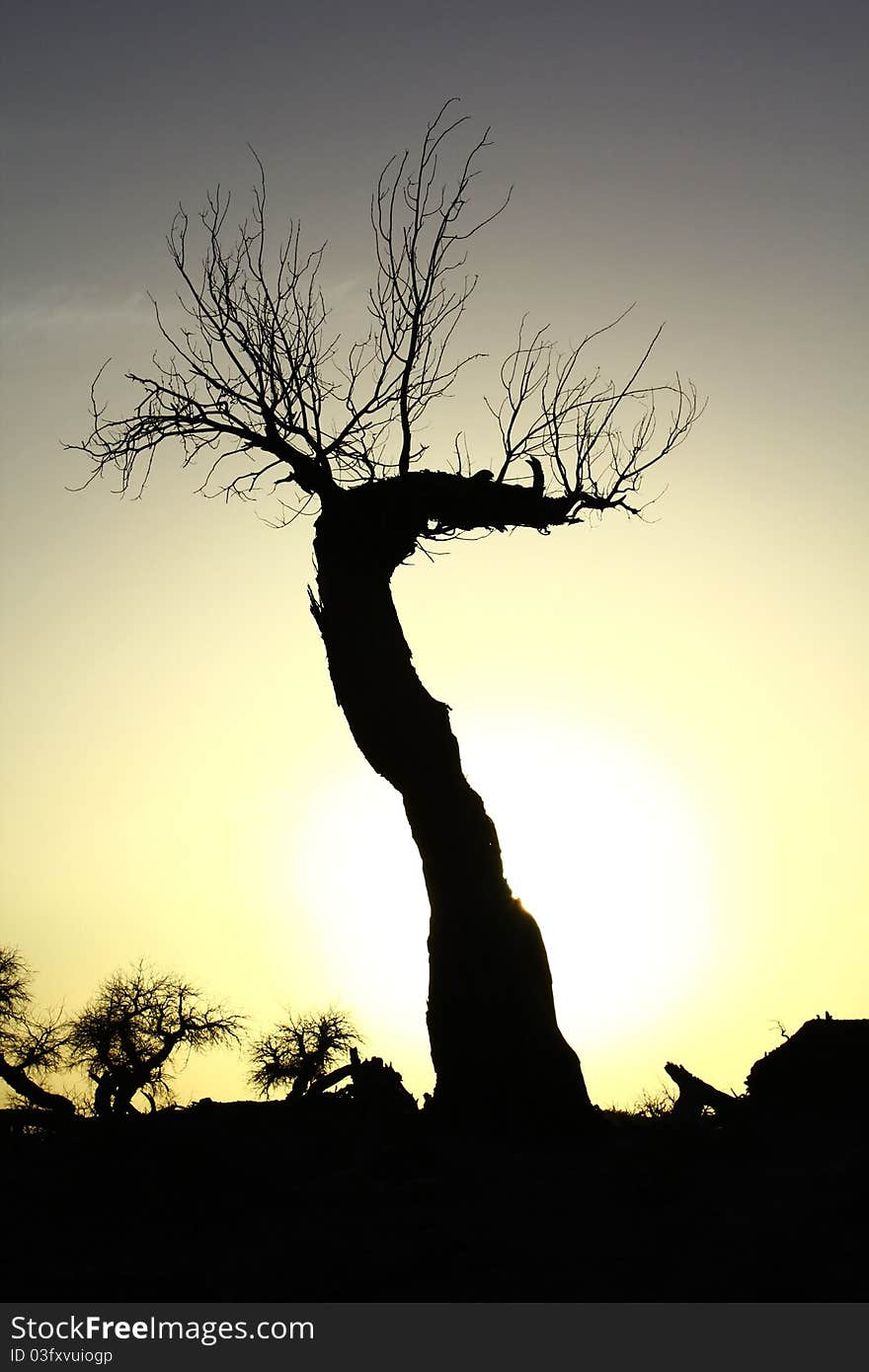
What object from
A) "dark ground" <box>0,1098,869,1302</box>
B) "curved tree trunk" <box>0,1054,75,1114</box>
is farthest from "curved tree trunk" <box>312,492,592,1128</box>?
"curved tree trunk" <box>0,1054,75,1114</box>

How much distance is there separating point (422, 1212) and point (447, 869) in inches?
145

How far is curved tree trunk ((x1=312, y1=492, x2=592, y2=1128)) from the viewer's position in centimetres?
950

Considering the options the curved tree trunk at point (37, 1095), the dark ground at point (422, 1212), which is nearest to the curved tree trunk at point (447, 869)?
the dark ground at point (422, 1212)

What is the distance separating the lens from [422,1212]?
6.90m

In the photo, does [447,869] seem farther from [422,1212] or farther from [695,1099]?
[422,1212]

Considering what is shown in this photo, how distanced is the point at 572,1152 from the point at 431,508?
250 inches

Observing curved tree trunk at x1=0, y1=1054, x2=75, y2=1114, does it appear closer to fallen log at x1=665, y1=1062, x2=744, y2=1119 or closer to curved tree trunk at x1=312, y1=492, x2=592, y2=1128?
curved tree trunk at x1=312, y1=492, x2=592, y2=1128

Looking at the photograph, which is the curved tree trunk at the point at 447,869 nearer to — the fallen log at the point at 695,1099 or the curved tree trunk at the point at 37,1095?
the fallen log at the point at 695,1099

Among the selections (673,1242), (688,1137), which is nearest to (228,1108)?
(688,1137)

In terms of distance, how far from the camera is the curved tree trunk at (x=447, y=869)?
374 inches

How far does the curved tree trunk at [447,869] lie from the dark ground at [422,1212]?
0.56m

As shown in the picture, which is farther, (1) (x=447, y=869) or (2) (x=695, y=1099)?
(1) (x=447, y=869)

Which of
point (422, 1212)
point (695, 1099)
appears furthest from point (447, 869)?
point (422, 1212)
